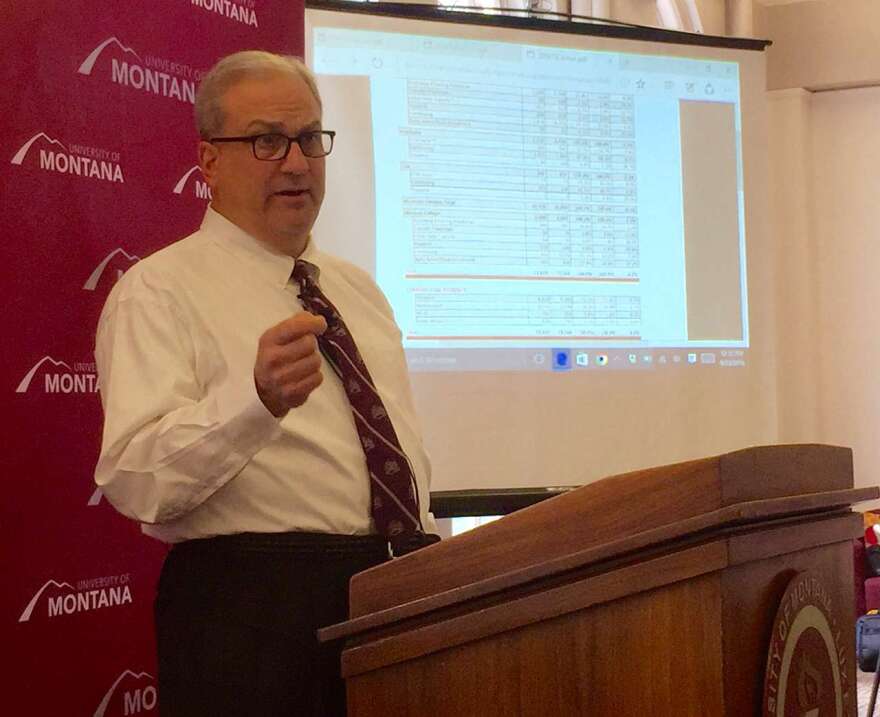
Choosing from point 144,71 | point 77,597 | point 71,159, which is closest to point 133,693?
point 77,597

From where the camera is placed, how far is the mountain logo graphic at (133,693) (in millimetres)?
2373

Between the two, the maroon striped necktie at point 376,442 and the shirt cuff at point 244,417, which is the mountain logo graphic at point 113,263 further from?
the shirt cuff at point 244,417

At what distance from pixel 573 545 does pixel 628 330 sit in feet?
6.86

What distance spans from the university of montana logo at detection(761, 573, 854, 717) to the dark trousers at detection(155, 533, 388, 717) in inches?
23.3

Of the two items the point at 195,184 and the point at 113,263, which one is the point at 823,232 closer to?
the point at 195,184

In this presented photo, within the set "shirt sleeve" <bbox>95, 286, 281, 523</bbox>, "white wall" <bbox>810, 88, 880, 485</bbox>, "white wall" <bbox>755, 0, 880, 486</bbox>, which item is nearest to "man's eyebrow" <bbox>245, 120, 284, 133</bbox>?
"shirt sleeve" <bbox>95, 286, 281, 523</bbox>

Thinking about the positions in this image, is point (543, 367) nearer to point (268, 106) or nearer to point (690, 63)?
point (690, 63)

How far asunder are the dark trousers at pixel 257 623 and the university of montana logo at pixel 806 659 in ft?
1.94

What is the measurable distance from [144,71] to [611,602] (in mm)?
1833


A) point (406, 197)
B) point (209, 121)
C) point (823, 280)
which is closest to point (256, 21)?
point (406, 197)

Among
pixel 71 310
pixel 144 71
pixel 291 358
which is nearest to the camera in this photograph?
pixel 291 358

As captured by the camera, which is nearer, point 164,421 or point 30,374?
point 164,421

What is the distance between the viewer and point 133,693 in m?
2.43

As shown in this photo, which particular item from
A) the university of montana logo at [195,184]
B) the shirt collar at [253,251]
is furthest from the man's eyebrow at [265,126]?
the university of montana logo at [195,184]
